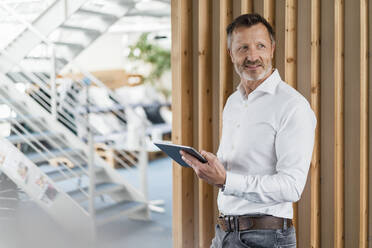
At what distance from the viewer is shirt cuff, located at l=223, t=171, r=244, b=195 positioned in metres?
1.53

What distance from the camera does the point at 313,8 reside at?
2.23 metres

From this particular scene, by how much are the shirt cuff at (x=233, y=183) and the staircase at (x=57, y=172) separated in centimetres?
296

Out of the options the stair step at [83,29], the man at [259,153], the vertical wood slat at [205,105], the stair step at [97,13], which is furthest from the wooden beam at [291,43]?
the stair step at [83,29]

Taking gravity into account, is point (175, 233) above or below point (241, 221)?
below

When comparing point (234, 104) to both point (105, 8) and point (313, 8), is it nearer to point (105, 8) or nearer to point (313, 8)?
point (313, 8)

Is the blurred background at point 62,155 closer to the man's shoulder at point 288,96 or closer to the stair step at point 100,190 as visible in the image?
the stair step at point 100,190

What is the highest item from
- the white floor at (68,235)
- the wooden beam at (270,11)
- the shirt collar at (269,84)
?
the wooden beam at (270,11)

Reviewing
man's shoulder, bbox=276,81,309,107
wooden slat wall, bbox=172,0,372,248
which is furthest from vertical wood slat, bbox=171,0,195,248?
man's shoulder, bbox=276,81,309,107

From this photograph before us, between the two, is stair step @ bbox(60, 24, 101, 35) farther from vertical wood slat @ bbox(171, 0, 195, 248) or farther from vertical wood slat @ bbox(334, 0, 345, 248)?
vertical wood slat @ bbox(334, 0, 345, 248)

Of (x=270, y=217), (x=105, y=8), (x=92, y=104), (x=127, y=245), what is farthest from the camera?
(x=92, y=104)

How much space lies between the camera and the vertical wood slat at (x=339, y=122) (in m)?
2.23

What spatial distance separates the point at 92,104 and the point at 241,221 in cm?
704
